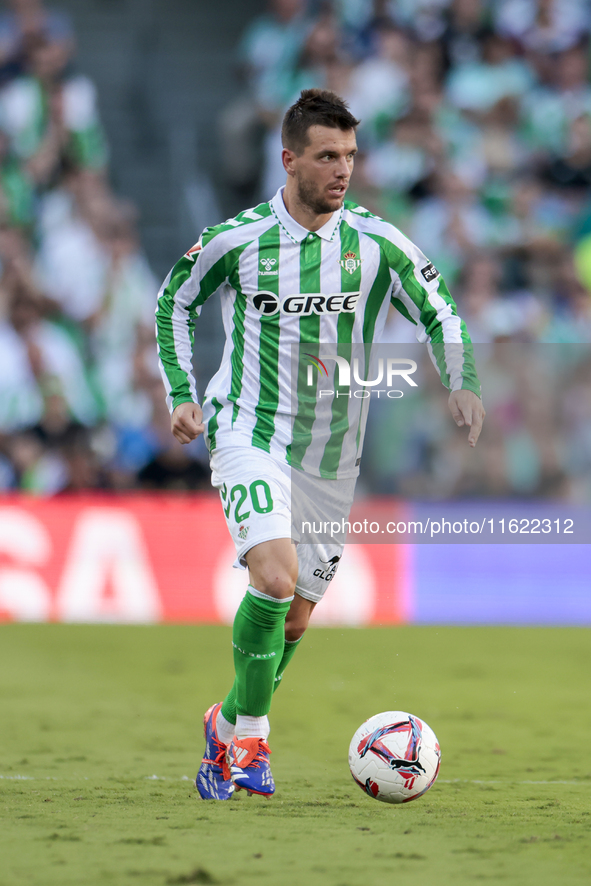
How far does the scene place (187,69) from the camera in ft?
46.7

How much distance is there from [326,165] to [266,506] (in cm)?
126

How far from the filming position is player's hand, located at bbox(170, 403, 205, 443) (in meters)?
4.30

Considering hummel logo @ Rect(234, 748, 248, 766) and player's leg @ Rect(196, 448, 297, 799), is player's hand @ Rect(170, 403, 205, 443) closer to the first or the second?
player's leg @ Rect(196, 448, 297, 799)

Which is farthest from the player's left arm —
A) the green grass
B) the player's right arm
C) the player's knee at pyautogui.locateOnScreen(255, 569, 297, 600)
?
the green grass

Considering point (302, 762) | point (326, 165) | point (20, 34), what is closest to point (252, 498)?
point (326, 165)

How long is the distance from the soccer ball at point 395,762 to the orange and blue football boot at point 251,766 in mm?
315

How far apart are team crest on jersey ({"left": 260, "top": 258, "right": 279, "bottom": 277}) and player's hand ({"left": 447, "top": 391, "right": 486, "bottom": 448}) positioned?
825mm

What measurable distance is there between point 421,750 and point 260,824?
774 millimetres

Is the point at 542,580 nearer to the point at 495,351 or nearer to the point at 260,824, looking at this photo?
the point at 495,351

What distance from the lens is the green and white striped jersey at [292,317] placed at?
449cm

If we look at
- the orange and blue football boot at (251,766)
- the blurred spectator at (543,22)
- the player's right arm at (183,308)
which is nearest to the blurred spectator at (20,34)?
the blurred spectator at (543,22)

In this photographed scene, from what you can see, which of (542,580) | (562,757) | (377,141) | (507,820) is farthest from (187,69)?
(507,820)

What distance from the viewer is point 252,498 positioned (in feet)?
14.0

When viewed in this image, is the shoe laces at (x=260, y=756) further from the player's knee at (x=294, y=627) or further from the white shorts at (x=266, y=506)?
the white shorts at (x=266, y=506)
